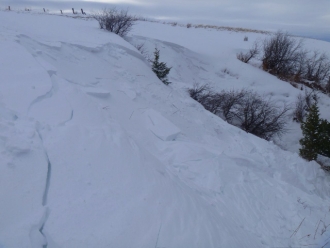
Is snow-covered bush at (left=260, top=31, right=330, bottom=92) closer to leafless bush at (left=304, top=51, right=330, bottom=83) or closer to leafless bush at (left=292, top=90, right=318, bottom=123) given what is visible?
leafless bush at (left=304, top=51, right=330, bottom=83)

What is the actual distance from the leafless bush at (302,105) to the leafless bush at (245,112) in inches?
46.1

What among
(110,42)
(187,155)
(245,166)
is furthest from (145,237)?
(110,42)

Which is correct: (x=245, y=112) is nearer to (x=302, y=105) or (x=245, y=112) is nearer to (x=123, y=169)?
(x=302, y=105)

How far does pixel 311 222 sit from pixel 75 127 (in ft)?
15.9

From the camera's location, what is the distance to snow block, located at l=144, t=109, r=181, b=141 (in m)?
5.53

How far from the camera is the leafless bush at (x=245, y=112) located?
10.9 meters

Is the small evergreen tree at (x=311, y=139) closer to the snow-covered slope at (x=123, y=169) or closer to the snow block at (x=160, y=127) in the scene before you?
the snow-covered slope at (x=123, y=169)

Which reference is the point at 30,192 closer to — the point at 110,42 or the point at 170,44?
the point at 110,42

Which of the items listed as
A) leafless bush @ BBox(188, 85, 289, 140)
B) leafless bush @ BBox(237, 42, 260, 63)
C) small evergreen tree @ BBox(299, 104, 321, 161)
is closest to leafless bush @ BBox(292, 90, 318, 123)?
leafless bush @ BBox(188, 85, 289, 140)

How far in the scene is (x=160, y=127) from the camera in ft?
18.9

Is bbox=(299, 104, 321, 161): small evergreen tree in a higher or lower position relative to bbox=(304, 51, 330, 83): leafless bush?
lower

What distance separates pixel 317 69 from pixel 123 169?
17257 millimetres

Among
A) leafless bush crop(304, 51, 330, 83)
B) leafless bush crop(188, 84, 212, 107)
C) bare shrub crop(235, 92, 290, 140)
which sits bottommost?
bare shrub crop(235, 92, 290, 140)

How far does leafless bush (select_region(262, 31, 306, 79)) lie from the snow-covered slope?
33.9ft
